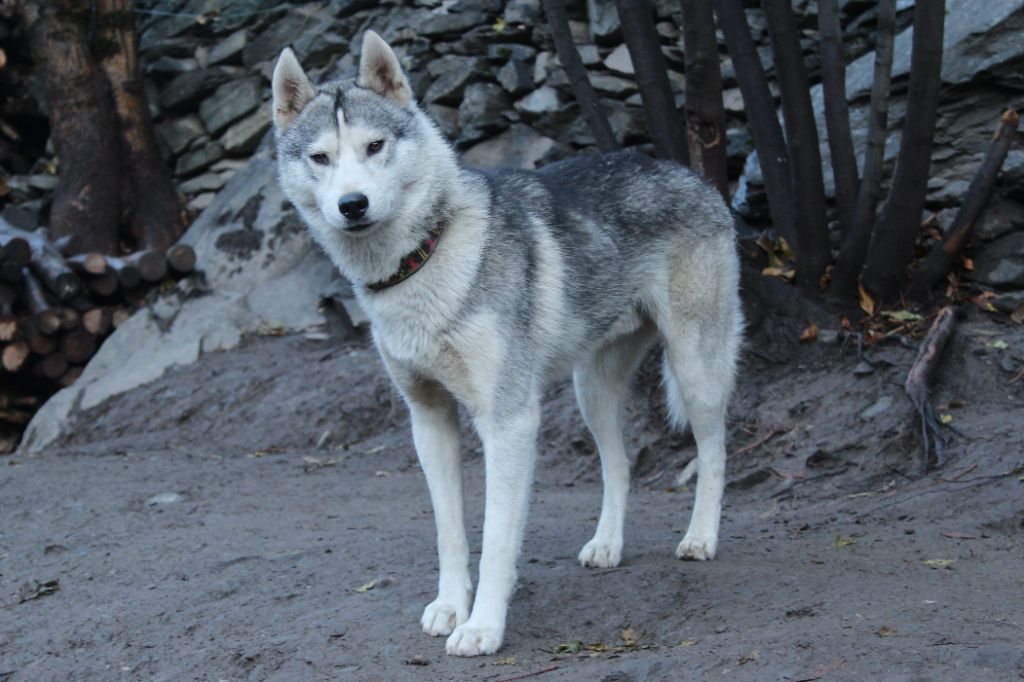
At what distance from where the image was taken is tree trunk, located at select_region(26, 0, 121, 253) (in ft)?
35.6

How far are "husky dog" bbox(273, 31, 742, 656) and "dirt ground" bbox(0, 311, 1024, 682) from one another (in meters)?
0.38

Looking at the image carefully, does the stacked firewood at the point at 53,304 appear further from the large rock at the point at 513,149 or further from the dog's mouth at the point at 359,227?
the dog's mouth at the point at 359,227

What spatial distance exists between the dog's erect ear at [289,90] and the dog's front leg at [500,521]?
57.2 inches

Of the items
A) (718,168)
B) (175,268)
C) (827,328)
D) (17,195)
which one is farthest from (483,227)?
(17,195)

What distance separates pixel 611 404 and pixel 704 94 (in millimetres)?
2532

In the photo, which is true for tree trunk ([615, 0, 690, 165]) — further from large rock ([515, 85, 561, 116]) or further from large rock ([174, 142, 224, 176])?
large rock ([174, 142, 224, 176])

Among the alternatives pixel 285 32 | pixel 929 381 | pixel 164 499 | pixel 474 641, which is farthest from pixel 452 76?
pixel 474 641

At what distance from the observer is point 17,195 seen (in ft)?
38.0

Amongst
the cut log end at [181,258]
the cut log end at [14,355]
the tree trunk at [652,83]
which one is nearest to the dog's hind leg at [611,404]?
the tree trunk at [652,83]

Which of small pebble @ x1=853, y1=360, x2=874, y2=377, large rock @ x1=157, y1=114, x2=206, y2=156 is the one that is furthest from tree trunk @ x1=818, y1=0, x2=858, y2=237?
large rock @ x1=157, y1=114, x2=206, y2=156

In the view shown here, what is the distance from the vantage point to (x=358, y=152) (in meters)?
4.06

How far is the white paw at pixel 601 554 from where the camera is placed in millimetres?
4855

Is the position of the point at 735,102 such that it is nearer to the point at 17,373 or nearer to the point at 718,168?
the point at 718,168

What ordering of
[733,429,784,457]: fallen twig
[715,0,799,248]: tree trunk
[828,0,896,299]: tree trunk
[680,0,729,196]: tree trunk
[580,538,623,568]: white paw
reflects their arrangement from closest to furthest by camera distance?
[580,538,623,568]: white paw, [733,429,784,457]: fallen twig, [680,0,729,196]: tree trunk, [828,0,896,299]: tree trunk, [715,0,799,248]: tree trunk
